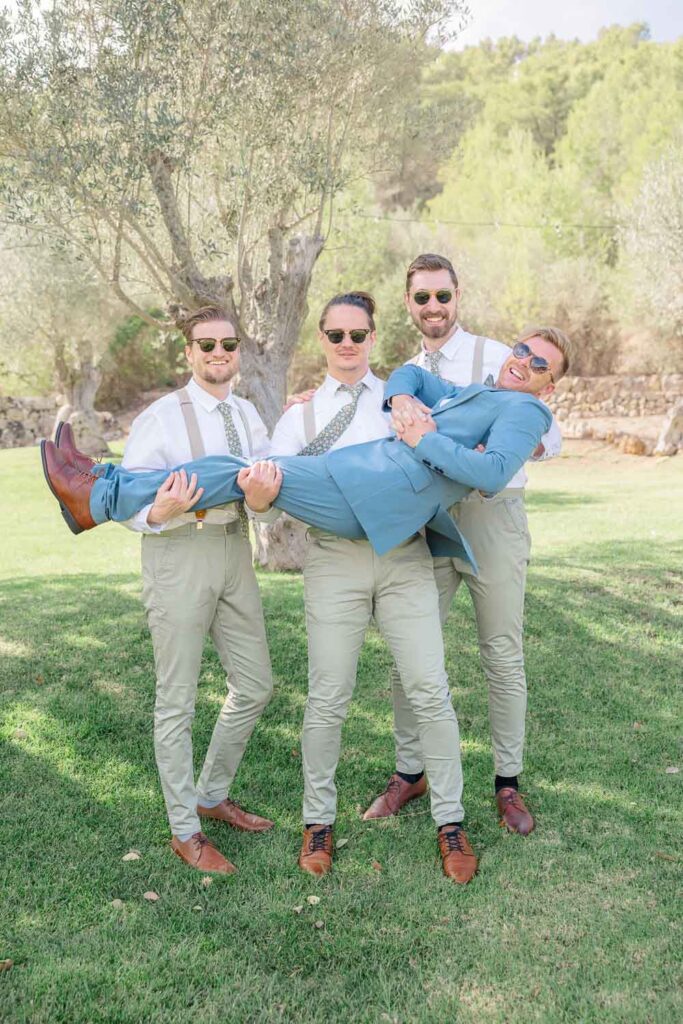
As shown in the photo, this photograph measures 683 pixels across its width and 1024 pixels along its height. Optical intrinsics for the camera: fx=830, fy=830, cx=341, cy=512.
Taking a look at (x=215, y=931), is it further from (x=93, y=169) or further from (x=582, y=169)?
(x=582, y=169)

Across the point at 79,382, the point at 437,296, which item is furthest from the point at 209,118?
the point at 79,382

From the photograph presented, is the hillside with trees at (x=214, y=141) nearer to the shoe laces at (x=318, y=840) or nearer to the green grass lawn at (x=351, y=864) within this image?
the green grass lawn at (x=351, y=864)

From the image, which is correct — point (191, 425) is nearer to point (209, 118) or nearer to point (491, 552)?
point (491, 552)

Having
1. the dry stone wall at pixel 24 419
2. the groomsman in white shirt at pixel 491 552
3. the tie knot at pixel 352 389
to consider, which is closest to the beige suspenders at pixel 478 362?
the groomsman in white shirt at pixel 491 552

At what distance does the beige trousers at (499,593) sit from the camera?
3.93 m

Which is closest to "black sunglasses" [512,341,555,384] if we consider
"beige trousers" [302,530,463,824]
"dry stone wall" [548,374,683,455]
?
"beige trousers" [302,530,463,824]

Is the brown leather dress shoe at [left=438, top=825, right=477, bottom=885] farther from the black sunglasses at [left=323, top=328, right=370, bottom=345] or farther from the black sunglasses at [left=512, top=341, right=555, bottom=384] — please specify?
the black sunglasses at [left=323, top=328, right=370, bottom=345]

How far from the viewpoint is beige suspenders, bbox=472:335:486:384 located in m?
3.99

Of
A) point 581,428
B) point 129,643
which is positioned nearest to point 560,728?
point 129,643

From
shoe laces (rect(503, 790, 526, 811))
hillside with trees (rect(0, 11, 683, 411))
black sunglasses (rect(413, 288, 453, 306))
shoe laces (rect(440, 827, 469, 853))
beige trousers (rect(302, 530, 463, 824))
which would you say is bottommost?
shoe laces (rect(503, 790, 526, 811))

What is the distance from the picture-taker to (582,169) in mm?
37062

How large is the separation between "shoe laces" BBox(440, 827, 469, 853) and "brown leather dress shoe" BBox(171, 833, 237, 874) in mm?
954

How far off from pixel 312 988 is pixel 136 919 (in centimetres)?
81

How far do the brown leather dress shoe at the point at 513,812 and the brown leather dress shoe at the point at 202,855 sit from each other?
1360mm
